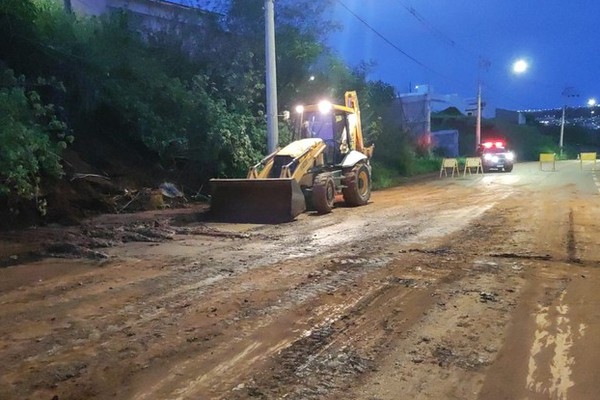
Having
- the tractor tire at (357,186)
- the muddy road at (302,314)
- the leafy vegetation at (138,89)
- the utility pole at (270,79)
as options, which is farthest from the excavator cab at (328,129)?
the muddy road at (302,314)

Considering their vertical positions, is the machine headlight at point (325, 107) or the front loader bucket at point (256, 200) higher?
the machine headlight at point (325, 107)

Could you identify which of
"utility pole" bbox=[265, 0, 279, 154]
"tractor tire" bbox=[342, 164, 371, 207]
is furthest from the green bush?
"tractor tire" bbox=[342, 164, 371, 207]

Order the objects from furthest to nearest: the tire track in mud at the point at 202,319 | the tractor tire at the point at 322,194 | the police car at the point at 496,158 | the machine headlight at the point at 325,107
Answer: the police car at the point at 496,158 → the machine headlight at the point at 325,107 → the tractor tire at the point at 322,194 → the tire track in mud at the point at 202,319

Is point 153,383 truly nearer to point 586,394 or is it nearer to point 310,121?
point 586,394

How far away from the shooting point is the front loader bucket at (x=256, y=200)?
43.7ft

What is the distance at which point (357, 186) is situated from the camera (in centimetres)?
1648

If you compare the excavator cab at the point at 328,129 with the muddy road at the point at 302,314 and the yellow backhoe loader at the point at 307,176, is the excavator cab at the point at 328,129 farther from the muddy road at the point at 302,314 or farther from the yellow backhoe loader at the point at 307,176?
the muddy road at the point at 302,314

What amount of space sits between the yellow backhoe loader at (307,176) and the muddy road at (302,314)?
7.56ft

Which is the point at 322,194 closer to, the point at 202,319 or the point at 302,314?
the point at 302,314

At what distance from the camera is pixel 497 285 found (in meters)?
6.93

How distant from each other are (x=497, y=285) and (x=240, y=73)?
16.4 meters

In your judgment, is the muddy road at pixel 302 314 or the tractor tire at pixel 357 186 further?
the tractor tire at pixel 357 186

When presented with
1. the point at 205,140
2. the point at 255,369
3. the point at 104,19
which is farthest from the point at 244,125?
the point at 255,369

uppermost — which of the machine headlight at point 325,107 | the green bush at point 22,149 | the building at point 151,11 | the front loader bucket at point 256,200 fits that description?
the building at point 151,11
